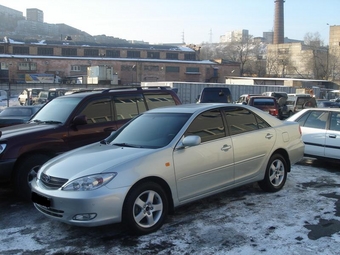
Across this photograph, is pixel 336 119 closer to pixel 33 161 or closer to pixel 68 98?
pixel 68 98

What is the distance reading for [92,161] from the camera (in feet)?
15.4

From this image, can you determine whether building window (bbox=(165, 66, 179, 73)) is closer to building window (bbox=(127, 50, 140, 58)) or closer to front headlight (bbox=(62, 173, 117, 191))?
building window (bbox=(127, 50, 140, 58))

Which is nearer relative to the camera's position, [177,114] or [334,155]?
[177,114]

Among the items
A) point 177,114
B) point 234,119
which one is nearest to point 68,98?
point 177,114

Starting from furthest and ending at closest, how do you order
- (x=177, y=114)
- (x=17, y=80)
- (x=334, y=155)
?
(x=17, y=80) → (x=334, y=155) → (x=177, y=114)

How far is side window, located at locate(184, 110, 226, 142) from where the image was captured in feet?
17.6

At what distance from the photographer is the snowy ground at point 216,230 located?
13.9 ft

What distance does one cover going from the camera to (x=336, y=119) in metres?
8.38

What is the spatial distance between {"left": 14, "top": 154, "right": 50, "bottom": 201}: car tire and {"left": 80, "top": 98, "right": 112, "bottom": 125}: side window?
1266 mm

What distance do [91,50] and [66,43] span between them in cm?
475

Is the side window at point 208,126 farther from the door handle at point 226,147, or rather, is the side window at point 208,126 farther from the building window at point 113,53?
the building window at point 113,53

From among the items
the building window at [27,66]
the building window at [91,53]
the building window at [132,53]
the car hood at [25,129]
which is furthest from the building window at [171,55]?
the car hood at [25,129]

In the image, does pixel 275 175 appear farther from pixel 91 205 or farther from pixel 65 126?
pixel 65 126

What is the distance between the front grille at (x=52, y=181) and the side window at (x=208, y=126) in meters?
1.73
